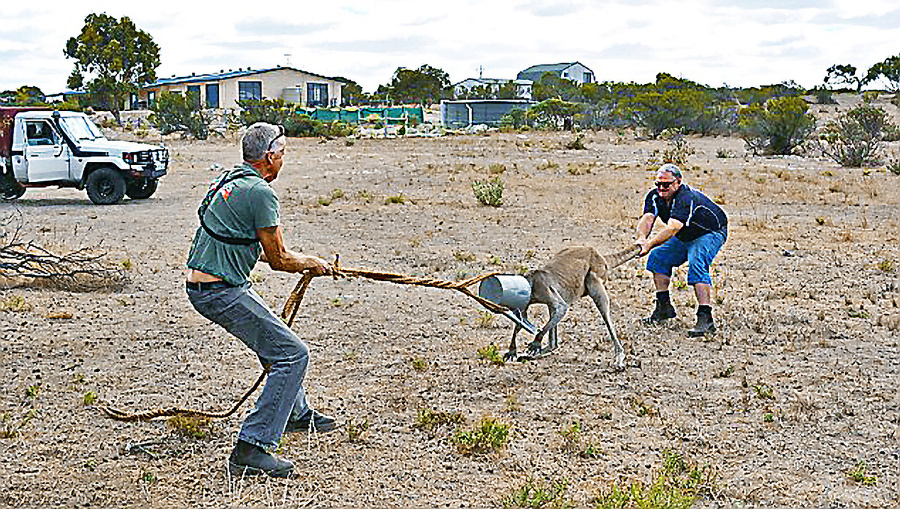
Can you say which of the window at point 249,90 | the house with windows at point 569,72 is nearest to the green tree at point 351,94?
the window at point 249,90

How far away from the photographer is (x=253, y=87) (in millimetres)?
88562

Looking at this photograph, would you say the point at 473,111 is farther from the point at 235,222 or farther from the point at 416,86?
the point at 235,222

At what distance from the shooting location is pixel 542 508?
5.67 m

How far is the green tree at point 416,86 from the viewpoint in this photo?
307 ft

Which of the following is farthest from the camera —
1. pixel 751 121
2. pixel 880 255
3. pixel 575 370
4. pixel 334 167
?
pixel 751 121

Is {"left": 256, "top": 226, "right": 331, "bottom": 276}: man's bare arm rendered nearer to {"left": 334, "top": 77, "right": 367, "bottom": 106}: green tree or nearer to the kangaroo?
the kangaroo

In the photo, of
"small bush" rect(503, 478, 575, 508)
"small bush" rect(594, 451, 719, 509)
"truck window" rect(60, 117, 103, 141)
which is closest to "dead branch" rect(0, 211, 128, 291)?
"small bush" rect(503, 478, 575, 508)

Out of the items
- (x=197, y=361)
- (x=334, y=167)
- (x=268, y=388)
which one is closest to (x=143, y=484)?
(x=268, y=388)

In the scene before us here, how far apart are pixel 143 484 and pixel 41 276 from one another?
19.2 ft

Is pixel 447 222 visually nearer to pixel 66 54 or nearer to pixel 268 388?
pixel 268 388

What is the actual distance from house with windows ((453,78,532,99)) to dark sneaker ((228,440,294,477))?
3537 inches

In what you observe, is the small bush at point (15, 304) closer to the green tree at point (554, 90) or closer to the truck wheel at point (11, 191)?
the truck wheel at point (11, 191)

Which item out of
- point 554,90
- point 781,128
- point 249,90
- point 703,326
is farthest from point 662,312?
point 249,90

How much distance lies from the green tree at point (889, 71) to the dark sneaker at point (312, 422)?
71.6m
